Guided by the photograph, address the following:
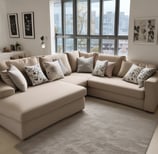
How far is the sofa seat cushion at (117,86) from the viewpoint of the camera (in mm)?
3393

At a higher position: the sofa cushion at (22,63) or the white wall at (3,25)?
the white wall at (3,25)

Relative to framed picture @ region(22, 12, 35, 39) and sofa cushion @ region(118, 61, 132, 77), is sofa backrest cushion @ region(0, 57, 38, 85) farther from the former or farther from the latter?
framed picture @ region(22, 12, 35, 39)

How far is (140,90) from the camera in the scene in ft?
11.0

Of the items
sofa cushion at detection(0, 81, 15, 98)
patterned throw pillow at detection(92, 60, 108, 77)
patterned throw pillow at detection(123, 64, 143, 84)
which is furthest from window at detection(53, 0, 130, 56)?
sofa cushion at detection(0, 81, 15, 98)

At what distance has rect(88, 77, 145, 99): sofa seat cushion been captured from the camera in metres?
3.39

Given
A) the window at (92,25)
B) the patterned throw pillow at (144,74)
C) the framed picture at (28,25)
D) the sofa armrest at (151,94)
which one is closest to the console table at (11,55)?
the framed picture at (28,25)

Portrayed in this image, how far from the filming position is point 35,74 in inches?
136

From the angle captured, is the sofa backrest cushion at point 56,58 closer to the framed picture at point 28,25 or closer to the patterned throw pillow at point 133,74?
the patterned throw pillow at point 133,74

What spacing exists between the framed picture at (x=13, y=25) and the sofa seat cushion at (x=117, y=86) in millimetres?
3921

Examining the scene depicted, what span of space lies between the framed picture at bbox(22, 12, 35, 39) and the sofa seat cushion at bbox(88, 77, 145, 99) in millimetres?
3165

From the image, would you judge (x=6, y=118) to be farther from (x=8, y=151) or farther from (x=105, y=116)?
(x=105, y=116)

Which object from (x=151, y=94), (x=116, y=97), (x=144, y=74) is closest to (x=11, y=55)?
(x=116, y=97)

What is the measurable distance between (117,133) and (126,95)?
3.40ft

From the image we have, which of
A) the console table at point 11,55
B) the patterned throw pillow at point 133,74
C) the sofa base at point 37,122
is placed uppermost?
the console table at point 11,55
